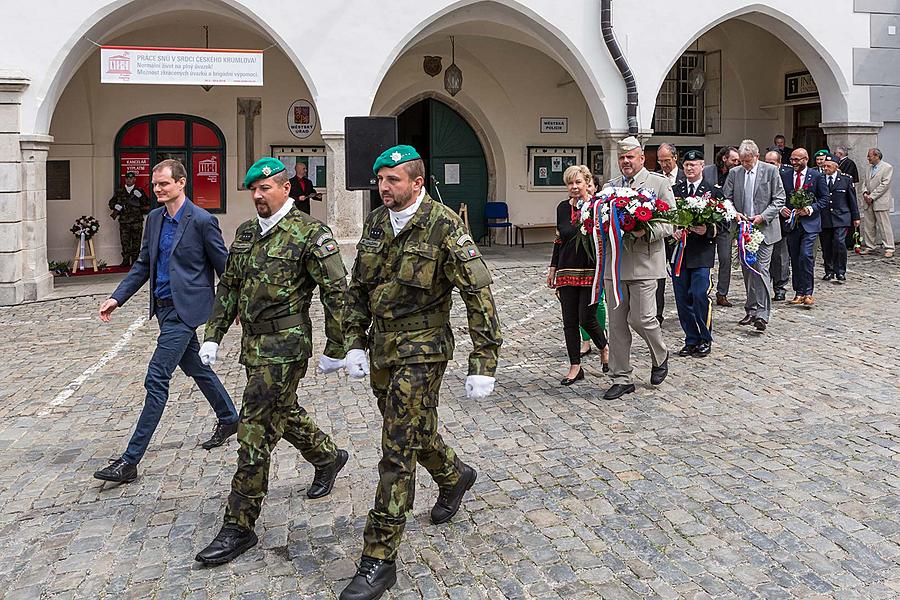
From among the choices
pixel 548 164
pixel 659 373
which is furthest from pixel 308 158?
pixel 659 373

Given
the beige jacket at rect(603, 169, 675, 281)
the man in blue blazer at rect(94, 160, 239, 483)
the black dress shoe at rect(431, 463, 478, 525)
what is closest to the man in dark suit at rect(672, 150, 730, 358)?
the beige jacket at rect(603, 169, 675, 281)

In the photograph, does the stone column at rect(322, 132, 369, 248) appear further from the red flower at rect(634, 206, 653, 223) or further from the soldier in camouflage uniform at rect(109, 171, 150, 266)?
the red flower at rect(634, 206, 653, 223)

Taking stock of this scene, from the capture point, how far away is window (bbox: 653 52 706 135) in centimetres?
1980

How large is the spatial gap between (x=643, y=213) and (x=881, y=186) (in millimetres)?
9651

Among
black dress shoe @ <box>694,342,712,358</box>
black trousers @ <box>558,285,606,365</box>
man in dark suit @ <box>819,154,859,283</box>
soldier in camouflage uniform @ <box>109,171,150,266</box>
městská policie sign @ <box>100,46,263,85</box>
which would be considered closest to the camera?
black trousers @ <box>558,285,606,365</box>

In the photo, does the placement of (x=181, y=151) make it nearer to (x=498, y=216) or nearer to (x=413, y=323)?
(x=498, y=216)

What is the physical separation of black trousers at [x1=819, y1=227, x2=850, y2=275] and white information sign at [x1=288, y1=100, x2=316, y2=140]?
920 centimetres

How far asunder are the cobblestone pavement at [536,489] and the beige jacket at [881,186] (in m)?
6.84

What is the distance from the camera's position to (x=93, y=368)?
27.8 feet

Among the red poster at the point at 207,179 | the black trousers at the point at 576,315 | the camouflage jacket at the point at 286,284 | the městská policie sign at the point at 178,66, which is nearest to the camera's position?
the camouflage jacket at the point at 286,284

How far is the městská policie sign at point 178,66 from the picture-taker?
40.0ft

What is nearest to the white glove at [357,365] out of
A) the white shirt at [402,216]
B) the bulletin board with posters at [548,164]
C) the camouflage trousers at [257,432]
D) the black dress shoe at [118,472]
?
the camouflage trousers at [257,432]

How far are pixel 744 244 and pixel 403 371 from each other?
608cm

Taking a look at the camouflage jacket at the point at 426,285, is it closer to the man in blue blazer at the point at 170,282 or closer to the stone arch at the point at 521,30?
the man in blue blazer at the point at 170,282
